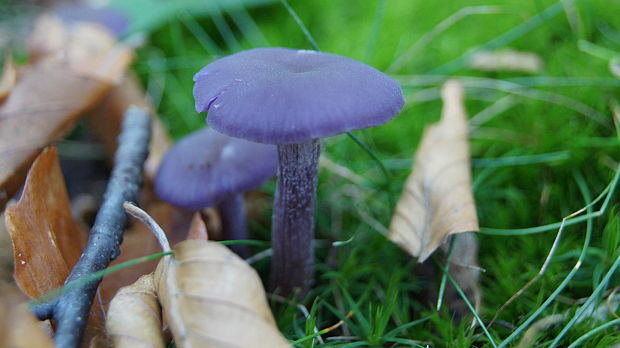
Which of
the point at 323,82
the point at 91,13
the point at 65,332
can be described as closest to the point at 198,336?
the point at 65,332

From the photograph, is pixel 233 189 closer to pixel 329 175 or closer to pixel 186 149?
pixel 186 149

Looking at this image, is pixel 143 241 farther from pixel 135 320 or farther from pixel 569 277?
pixel 569 277

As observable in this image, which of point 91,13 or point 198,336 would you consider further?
point 91,13

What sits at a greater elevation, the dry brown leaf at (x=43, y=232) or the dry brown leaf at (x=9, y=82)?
the dry brown leaf at (x=9, y=82)

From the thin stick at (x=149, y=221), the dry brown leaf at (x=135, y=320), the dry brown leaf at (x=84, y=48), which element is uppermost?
the dry brown leaf at (x=84, y=48)

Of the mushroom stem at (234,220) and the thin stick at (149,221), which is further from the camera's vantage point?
the mushroom stem at (234,220)

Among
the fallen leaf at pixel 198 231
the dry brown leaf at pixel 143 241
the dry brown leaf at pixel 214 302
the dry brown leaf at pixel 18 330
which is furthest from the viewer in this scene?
the dry brown leaf at pixel 143 241

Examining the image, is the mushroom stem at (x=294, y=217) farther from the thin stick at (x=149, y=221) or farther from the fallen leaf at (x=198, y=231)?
the thin stick at (x=149, y=221)

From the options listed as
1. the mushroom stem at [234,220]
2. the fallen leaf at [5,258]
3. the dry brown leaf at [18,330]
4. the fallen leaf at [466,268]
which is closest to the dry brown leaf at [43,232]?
the fallen leaf at [5,258]

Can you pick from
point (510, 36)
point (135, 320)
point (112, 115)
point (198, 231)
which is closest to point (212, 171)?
point (198, 231)
